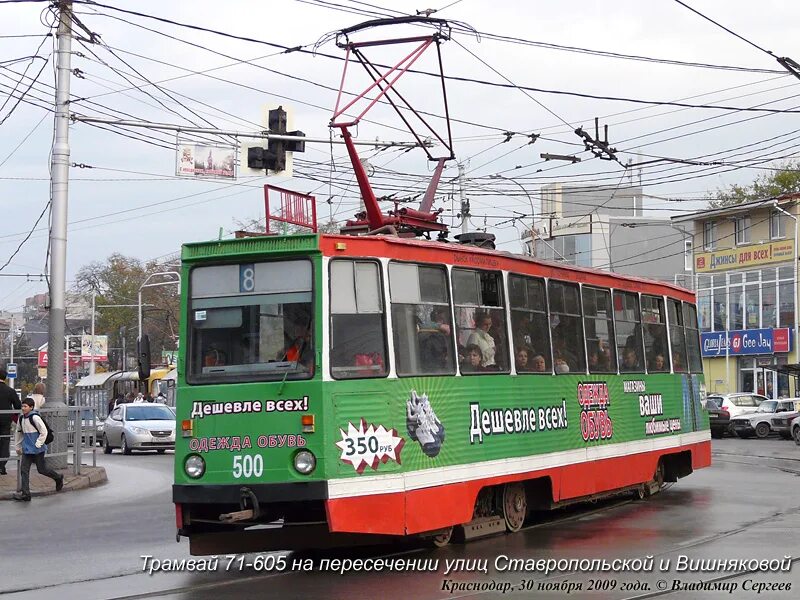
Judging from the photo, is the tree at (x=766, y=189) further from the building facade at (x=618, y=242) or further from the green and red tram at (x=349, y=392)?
the green and red tram at (x=349, y=392)

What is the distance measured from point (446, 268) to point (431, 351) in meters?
0.93

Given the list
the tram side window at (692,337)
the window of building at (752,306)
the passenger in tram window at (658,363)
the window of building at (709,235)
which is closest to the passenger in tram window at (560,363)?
the passenger in tram window at (658,363)

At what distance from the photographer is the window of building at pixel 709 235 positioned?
6222 centimetres

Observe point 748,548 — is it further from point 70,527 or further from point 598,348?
point 70,527

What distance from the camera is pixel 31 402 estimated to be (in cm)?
1992

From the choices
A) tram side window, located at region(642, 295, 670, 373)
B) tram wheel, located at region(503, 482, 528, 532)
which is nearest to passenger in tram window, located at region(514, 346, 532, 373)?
tram wheel, located at region(503, 482, 528, 532)

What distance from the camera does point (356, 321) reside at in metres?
11.4

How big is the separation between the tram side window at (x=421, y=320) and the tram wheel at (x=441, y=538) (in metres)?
1.59

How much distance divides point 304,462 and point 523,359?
400cm

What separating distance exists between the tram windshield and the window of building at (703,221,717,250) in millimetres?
53449

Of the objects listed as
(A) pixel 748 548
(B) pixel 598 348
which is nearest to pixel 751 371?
(B) pixel 598 348

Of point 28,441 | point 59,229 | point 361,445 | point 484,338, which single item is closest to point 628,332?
point 484,338

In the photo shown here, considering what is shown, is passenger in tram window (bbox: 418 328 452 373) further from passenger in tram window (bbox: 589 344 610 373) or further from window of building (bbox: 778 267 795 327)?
window of building (bbox: 778 267 795 327)

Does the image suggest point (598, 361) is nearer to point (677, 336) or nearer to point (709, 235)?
point (677, 336)
